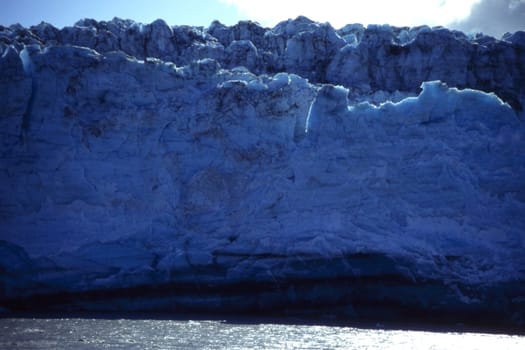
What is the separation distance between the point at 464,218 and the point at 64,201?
601 centimetres

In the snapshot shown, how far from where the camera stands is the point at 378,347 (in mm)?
8164

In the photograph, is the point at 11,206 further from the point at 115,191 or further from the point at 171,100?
the point at 171,100

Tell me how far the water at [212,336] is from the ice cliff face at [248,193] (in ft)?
2.99

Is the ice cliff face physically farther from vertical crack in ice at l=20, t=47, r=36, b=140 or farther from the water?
the water

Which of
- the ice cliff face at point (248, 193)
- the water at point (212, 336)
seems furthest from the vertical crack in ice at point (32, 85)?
the water at point (212, 336)

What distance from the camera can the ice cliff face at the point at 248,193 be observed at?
1013cm

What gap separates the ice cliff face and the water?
912 millimetres

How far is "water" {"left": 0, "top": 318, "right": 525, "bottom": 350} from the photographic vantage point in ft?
26.9

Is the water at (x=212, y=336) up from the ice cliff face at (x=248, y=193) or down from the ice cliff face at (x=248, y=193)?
down

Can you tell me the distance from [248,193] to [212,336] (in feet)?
8.83

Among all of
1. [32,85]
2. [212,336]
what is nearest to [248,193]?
[212,336]

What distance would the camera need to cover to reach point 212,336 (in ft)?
28.5

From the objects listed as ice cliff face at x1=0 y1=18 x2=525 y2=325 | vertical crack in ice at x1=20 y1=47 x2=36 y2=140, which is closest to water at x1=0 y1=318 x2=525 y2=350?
ice cliff face at x1=0 y1=18 x2=525 y2=325

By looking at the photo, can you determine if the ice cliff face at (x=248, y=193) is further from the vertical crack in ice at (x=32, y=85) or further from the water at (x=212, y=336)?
the water at (x=212, y=336)
